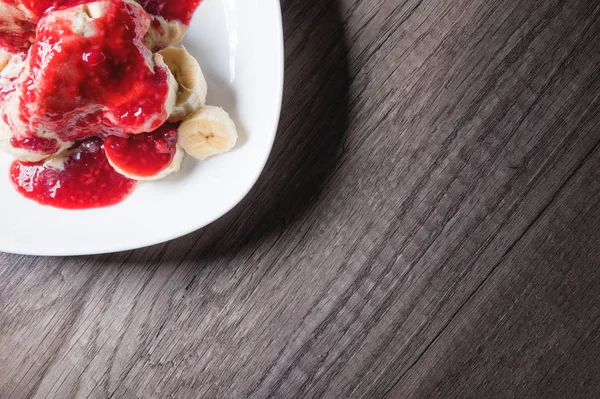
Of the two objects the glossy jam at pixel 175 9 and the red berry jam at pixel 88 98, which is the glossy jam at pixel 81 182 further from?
the glossy jam at pixel 175 9

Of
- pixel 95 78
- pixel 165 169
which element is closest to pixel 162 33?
pixel 95 78

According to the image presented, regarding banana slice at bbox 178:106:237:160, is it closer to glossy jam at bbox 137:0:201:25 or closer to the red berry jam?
the red berry jam

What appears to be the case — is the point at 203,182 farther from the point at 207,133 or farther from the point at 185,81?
the point at 185,81

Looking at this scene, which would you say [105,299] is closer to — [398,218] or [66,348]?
[66,348]

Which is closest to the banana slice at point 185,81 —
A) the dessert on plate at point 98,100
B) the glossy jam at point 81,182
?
the dessert on plate at point 98,100

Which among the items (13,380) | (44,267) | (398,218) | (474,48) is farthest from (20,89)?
(474,48)

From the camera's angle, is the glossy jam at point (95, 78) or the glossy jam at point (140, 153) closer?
the glossy jam at point (95, 78)
